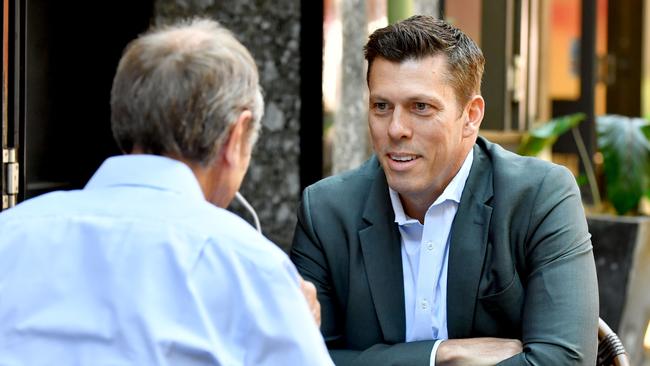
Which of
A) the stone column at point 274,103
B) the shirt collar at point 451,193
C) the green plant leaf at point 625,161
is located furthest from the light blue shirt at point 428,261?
the green plant leaf at point 625,161

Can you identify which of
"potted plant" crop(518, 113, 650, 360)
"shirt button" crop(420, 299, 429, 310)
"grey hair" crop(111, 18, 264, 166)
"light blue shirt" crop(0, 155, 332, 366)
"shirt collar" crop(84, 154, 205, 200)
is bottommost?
"potted plant" crop(518, 113, 650, 360)

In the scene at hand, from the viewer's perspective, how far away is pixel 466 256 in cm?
289

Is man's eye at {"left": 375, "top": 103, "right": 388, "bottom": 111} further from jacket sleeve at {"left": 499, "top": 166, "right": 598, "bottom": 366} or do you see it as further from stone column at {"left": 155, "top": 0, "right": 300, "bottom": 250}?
stone column at {"left": 155, "top": 0, "right": 300, "bottom": 250}

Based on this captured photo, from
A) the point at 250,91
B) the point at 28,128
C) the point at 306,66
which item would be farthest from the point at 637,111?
the point at 250,91

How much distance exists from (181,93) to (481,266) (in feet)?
3.73

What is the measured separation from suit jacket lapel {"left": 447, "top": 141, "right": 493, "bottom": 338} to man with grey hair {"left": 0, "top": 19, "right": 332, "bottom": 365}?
95 cm

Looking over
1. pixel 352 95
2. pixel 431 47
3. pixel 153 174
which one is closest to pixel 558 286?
pixel 431 47

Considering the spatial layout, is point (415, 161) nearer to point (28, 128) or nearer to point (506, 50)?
point (28, 128)

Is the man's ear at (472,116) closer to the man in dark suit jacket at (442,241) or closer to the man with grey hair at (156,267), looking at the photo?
the man in dark suit jacket at (442,241)

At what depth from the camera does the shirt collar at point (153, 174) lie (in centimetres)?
198

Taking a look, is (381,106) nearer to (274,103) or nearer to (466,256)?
(466,256)

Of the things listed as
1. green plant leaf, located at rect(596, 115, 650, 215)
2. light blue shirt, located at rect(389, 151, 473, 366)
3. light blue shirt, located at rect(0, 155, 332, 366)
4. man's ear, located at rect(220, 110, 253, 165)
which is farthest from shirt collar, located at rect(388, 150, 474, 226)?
green plant leaf, located at rect(596, 115, 650, 215)

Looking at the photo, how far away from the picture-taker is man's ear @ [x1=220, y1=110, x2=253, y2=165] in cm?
203

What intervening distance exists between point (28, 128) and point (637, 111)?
32.8 feet
